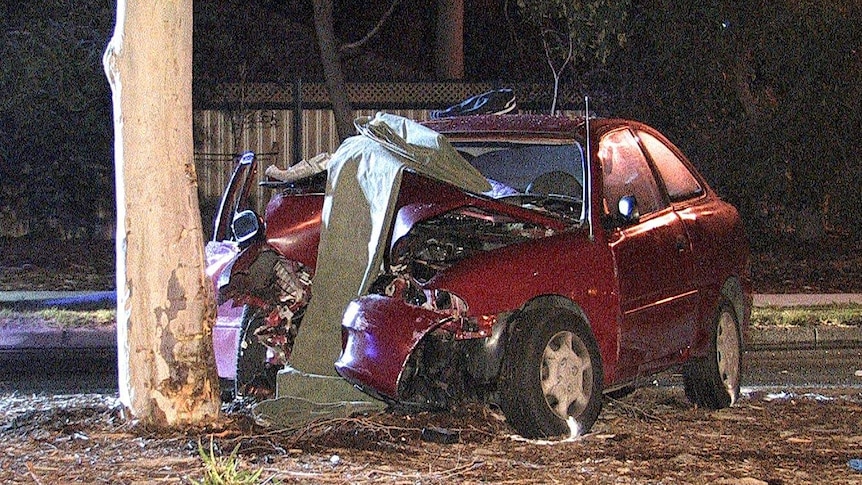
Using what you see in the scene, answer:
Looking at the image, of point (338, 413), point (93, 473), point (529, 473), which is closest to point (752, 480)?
point (529, 473)

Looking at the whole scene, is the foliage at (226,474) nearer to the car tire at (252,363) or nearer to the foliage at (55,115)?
the car tire at (252,363)

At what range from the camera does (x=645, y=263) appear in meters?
7.68

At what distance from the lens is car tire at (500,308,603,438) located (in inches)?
265

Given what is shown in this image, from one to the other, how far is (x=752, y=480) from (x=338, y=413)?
2.12 meters

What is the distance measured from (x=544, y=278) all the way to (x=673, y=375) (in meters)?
2.52

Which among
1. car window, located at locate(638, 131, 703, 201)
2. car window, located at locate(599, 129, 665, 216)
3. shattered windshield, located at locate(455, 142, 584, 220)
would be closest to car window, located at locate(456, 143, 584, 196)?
shattered windshield, located at locate(455, 142, 584, 220)

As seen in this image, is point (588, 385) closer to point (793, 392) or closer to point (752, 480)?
point (752, 480)

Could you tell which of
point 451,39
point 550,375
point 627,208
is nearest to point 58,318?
point 627,208

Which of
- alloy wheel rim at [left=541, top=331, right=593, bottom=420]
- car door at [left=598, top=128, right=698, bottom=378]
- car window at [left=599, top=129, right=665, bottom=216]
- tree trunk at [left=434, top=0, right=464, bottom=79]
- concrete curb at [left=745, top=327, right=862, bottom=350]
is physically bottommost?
concrete curb at [left=745, top=327, right=862, bottom=350]

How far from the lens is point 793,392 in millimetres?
9227

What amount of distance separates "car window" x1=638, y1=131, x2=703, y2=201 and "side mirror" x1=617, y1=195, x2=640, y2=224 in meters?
0.93

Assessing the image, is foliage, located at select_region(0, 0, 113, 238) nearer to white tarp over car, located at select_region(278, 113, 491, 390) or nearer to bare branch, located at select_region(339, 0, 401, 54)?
bare branch, located at select_region(339, 0, 401, 54)

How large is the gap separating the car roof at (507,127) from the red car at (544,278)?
13 millimetres

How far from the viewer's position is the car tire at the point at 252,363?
295 inches
